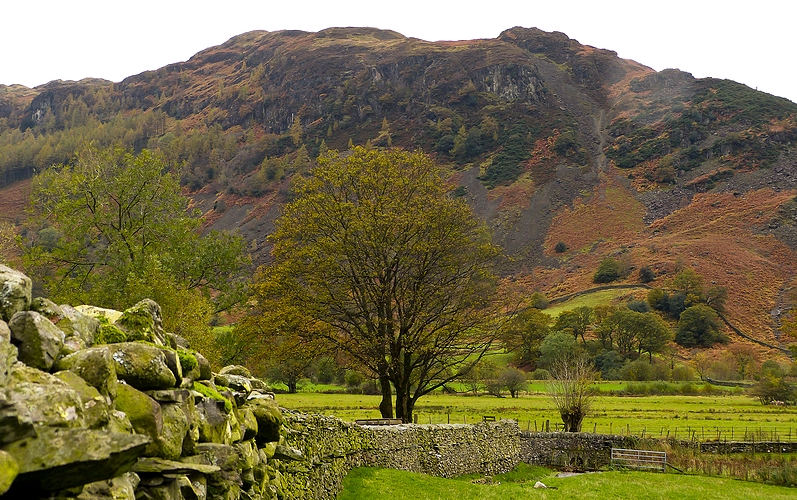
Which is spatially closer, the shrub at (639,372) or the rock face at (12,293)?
the rock face at (12,293)

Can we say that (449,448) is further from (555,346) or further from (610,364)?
(610,364)

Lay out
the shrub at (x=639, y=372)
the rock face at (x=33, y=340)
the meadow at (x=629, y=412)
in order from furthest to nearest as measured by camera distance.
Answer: the shrub at (x=639, y=372) → the meadow at (x=629, y=412) → the rock face at (x=33, y=340)

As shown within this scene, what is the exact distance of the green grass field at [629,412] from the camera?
46781mm

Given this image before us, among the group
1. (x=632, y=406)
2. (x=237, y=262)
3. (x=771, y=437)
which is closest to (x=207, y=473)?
(x=237, y=262)

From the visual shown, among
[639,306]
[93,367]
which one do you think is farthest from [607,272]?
[93,367]

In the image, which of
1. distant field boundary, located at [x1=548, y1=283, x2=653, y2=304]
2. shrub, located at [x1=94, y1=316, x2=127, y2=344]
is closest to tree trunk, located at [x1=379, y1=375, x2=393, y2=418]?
shrub, located at [x1=94, y1=316, x2=127, y2=344]

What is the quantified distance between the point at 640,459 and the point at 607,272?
109 metres

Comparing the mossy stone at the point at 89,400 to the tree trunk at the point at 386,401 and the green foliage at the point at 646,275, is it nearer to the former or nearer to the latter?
the tree trunk at the point at 386,401

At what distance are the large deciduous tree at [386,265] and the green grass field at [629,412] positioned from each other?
34.1 ft

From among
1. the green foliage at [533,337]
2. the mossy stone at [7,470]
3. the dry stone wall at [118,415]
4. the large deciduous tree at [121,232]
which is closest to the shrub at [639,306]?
the green foliage at [533,337]

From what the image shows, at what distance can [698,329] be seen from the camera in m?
114

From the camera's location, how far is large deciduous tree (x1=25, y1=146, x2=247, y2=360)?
31266mm

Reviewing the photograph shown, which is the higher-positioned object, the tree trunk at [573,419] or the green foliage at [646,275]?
the green foliage at [646,275]

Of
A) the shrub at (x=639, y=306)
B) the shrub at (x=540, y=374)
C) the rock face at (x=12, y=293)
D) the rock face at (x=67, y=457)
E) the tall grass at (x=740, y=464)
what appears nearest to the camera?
the rock face at (x=67, y=457)
